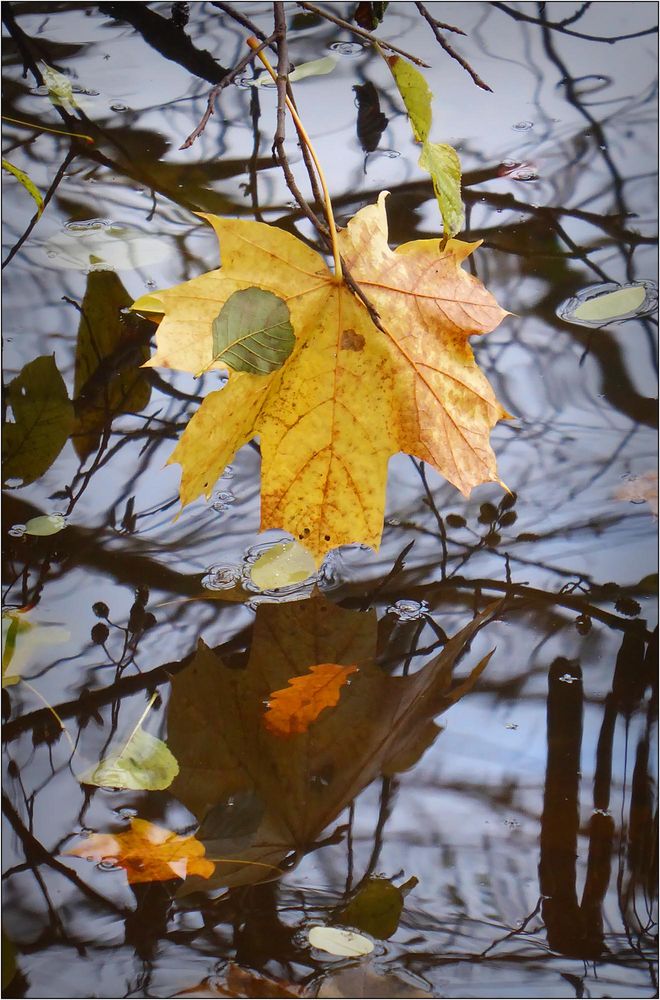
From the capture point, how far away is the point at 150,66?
854 mm

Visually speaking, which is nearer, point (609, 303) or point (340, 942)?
point (340, 942)

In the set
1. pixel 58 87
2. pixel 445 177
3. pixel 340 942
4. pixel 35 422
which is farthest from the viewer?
pixel 58 87

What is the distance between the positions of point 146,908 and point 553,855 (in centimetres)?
18

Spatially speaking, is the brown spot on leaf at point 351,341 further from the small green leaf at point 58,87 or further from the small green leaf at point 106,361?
the small green leaf at point 58,87

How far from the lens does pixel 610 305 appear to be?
2.12 ft

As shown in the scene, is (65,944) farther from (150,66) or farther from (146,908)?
(150,66)

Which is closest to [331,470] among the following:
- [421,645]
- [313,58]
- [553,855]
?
[421,645]

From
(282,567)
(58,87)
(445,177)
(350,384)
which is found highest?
(58,87)

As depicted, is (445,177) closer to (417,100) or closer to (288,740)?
(417,100)

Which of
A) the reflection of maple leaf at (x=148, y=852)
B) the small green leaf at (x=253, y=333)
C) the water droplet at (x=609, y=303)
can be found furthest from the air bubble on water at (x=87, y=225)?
the reflection of maple leaf at (x=148, y=852)

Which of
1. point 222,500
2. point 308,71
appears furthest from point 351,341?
point 308,71

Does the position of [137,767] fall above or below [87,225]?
below

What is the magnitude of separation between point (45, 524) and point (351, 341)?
0.71 ft

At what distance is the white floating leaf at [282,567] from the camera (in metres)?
0.49
